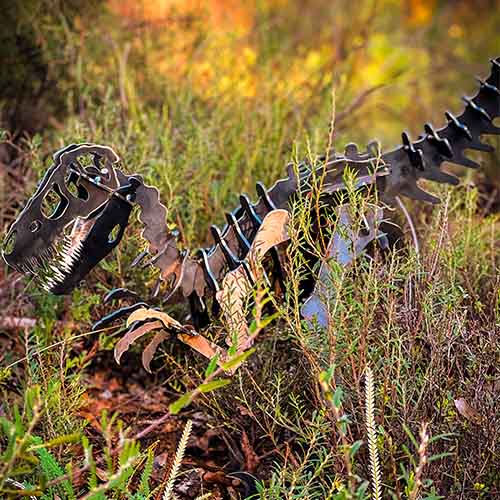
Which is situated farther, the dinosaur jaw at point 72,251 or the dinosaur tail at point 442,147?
the dinosaur tail at point 442,147

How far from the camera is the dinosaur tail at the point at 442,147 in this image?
6.68 ft

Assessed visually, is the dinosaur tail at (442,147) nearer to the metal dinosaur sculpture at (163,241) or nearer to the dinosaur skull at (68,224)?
the metal dinosaur sculpture at (163,241)

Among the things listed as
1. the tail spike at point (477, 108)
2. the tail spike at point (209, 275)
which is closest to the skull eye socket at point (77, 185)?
the tail spike at point (209, 275)

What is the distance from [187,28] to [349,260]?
2.26 m

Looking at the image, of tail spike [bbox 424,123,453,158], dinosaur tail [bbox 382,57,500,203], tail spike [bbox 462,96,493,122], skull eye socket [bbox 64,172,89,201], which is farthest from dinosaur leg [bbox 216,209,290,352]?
tail spike [bbox 462,96,493,122]

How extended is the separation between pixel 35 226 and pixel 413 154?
3.16 feet

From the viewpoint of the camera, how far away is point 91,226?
1.60 metres

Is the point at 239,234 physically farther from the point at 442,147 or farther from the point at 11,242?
the point at 442,147

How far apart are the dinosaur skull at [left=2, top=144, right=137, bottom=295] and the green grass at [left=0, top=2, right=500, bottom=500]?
0.16 metres

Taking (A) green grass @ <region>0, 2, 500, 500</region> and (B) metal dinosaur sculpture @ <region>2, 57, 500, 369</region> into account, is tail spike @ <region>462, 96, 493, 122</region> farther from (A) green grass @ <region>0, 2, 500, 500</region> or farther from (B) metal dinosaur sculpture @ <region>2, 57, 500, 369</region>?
(B) metal dinosaur sculpture @ <region>2, 57, 500, 369</region>

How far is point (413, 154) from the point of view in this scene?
202cm

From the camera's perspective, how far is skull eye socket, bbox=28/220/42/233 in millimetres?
1573

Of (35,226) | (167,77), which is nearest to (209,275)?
(35,226)

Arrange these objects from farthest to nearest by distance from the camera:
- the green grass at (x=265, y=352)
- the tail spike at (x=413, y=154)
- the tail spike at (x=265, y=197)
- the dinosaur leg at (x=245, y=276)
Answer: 1. the tail spike at (x=413, y=154)
2. the tail spike at (x=265, y=197)
3. the dinosaur leg at (x=245, y=276)
4. the green grass at (x=265, y=352)
